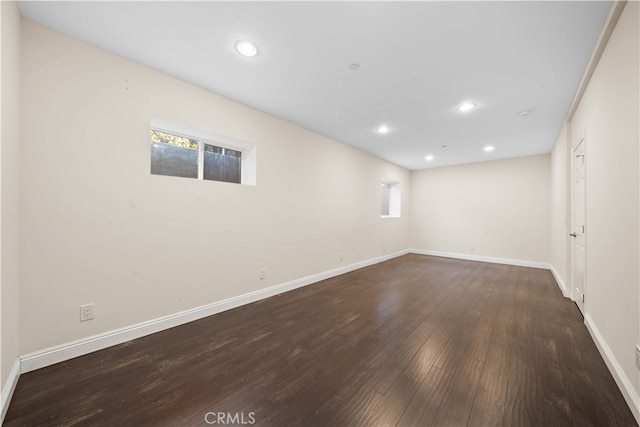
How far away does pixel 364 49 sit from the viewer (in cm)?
192

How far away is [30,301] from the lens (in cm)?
168

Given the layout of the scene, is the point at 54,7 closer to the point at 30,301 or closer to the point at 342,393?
the point at 30,301

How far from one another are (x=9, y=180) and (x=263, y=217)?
2068mm

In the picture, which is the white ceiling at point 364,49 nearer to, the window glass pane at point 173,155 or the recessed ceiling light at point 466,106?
the recessed ceiling light at point 466,106

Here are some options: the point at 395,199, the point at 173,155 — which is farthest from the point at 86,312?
the point at 395,199

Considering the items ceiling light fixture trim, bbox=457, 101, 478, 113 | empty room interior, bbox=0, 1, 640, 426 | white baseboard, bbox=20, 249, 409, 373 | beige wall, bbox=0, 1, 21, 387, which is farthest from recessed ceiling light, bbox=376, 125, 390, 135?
beige wall, bbox=0, 1, 21, 387

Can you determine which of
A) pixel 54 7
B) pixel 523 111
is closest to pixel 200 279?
pixel 54 7

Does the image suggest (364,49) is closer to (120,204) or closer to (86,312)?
(120,204)

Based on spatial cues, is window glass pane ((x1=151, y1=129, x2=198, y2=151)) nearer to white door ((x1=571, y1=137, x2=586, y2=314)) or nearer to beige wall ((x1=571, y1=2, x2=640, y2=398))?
beige wall ((x1=571, y1=2, x2=640, y2=398))

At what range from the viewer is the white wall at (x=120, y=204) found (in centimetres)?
171

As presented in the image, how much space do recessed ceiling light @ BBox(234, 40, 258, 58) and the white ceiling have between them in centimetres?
5

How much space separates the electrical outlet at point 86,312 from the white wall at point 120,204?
3 cm

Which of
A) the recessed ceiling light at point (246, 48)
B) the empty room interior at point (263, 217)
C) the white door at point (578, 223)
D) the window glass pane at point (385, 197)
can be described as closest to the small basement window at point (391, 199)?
the window glass pane at point (385, 197)

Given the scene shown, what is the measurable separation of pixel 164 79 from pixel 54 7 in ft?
2.54
